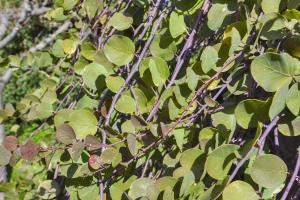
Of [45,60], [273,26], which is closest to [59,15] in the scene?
[45,60]

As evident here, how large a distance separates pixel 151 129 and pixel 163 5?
276 millimetres

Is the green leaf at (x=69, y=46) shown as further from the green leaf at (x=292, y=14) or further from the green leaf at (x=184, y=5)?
the green leaf at (x=292, y=14)

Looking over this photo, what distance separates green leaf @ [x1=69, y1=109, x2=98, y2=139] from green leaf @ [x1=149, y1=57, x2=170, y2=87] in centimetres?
12

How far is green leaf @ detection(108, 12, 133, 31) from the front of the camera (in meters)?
0.81

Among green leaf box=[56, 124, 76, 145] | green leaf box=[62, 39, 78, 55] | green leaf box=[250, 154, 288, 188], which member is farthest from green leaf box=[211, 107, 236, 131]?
green leaf box=[62, 39, 78, 55]

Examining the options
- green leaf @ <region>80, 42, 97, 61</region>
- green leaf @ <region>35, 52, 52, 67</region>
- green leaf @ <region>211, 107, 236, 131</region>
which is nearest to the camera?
green leaf @ <region>211, 107, 236, 131</region>

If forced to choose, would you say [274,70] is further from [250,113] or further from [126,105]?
[126,105]

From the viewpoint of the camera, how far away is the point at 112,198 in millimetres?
742

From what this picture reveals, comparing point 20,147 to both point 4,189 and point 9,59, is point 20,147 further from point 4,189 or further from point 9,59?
point 9,59

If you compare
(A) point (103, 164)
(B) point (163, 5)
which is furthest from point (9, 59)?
(A) point (103, 164)

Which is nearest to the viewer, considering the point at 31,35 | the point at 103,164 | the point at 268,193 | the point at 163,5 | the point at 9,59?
the point at 268,193

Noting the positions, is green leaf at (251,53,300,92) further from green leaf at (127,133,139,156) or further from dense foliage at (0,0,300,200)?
green leaf at (127,133,139,156)

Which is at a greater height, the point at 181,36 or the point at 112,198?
the point at 181,36

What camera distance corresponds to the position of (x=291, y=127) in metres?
0.58
